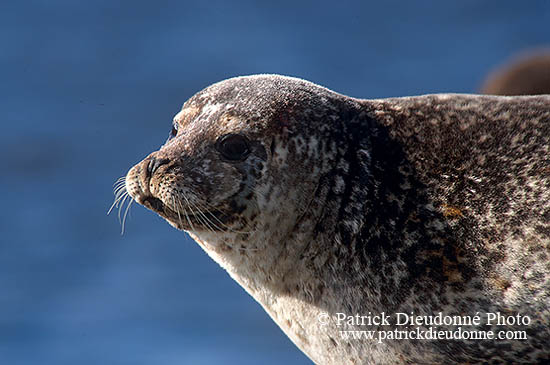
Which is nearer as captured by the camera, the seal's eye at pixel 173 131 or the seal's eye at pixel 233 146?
the seal's eye at pixel 233 146

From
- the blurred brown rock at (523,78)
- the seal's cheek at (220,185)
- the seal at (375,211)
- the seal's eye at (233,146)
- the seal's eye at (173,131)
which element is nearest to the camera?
the seal at (375,211)

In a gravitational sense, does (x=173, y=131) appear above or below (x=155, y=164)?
above

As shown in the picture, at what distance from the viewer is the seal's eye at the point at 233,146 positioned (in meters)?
5.16

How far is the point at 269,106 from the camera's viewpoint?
17.5 feet

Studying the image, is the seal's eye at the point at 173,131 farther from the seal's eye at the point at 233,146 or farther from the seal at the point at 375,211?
the seal's eye at the point at 233,146

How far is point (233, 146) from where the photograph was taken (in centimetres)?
517

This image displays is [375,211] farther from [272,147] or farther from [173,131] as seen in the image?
[173,131]

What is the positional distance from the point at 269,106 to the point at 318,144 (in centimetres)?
38

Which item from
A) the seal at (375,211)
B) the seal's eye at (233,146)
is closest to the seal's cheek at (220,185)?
the seal at (375,211)

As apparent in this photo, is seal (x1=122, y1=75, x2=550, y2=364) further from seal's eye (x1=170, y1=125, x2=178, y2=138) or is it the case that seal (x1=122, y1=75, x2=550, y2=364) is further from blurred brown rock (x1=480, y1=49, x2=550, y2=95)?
blurred brown rock (x1=480, y1=49, x2=550, y2=95)

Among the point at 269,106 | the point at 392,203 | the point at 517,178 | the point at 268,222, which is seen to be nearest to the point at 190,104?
the point at 269,106

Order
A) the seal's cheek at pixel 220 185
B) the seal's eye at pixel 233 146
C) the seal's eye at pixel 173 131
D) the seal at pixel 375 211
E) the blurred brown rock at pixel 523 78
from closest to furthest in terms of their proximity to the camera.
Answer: the seal at pixel 375 211, the seal's cheek at pixel 220 185, the seal's eye at pixel 233 146, the seal's eye at pixel 173 131, the blurred brown rock at pixel 523 78

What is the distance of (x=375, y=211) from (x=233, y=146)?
3.02 feet

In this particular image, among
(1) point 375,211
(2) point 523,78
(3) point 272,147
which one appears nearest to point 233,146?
(3) point 272,147
